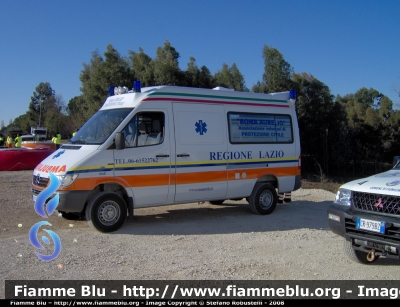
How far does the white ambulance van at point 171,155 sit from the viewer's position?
809 centimetres

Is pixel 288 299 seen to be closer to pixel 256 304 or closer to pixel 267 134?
pixel 256 304

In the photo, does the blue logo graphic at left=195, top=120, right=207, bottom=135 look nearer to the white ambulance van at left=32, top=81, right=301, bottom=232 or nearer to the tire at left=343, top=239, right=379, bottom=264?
the white ambulance van at left=32, top=81, right=301, bottom=232

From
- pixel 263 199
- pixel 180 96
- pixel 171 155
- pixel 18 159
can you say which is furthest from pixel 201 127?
pixel 18 159

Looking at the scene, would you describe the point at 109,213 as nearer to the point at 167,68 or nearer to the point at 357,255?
the point at 357,255

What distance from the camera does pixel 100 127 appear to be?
28.4ft

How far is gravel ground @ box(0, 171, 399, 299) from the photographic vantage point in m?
5.88

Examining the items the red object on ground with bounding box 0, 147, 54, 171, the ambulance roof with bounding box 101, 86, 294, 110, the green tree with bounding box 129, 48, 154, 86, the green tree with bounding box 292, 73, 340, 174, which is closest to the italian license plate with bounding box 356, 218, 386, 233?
the ambulance roof with bounding box 101, 86, 294, 110

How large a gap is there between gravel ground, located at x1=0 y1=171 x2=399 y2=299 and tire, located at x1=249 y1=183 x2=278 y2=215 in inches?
9.9

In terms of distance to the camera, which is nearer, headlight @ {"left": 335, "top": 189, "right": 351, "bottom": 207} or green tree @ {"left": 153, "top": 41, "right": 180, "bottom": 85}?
headlight @ {"left": 335, "top": 189, "right": 351, "bottom": 207}

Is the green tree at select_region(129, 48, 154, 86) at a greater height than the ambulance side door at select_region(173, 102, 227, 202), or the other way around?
the green tree at select_region(129, 48, 154, 86)

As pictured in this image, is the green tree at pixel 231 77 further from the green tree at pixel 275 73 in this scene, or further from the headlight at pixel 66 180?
the headlight at pixel 66 180

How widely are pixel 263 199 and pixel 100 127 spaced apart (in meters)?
4.36

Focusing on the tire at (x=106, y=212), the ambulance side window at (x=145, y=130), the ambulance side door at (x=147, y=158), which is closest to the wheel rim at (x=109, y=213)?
the tire at (x=106, y=212)

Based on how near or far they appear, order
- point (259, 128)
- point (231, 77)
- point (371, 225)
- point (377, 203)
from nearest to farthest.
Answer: point (371, 225) < point (377, 203) < point (259, 128) < point (231, 77)
